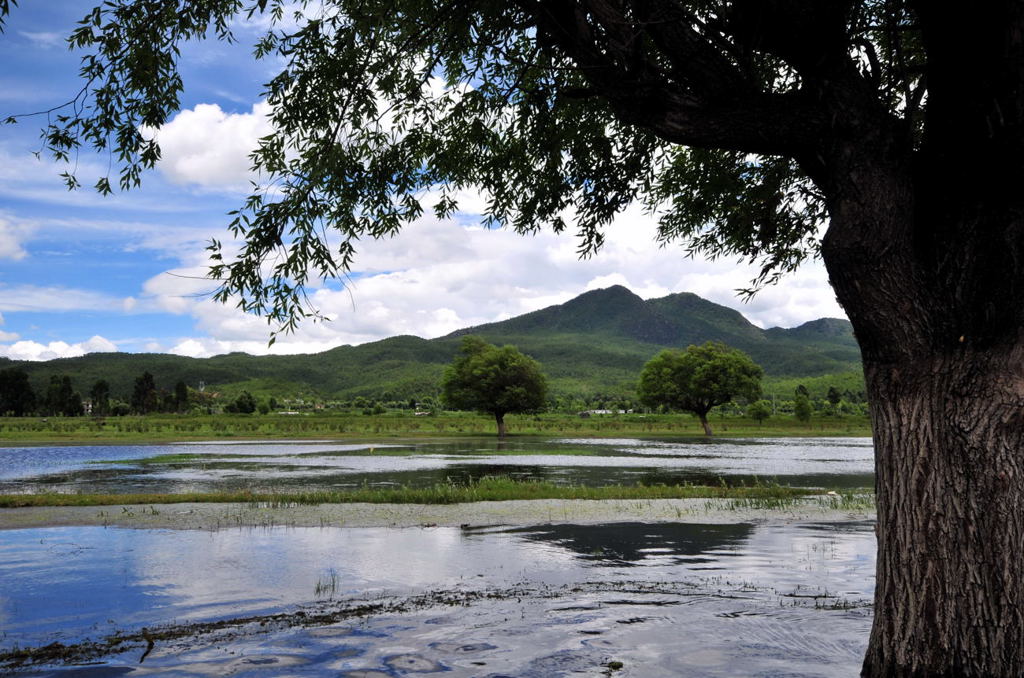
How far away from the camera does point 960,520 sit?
232 inches

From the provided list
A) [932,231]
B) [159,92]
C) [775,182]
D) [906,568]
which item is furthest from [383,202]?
[906,568]

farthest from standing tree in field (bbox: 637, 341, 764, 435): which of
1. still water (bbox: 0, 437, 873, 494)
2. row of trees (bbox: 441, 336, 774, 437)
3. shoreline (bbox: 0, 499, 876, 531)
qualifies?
shoreline (bbox: 0, 499, 876, 531)

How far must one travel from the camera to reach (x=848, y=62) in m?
6.48

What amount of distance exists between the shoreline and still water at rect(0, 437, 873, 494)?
793 cm

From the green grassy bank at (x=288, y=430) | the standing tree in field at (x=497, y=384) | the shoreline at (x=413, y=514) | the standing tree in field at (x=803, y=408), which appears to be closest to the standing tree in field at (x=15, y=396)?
the green grassy bank at (x=288, y=430)

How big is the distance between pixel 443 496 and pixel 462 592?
1312 cm

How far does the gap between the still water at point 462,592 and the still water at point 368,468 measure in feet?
49.6

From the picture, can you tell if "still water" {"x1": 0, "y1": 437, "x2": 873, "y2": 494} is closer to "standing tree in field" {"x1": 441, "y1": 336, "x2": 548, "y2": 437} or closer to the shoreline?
the shoreline

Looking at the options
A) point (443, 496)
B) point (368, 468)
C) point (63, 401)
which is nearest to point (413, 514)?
point (443, 496)

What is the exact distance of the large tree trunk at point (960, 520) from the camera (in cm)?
583

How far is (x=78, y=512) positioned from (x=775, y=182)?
2092 cm

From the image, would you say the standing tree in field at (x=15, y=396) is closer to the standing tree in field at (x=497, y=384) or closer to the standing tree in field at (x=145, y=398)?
the standing tree in field at (x=145, y=398)

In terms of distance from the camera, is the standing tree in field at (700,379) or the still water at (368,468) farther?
the standing tree in field at (700,379)

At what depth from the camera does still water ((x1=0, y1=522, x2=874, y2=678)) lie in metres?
7.71
